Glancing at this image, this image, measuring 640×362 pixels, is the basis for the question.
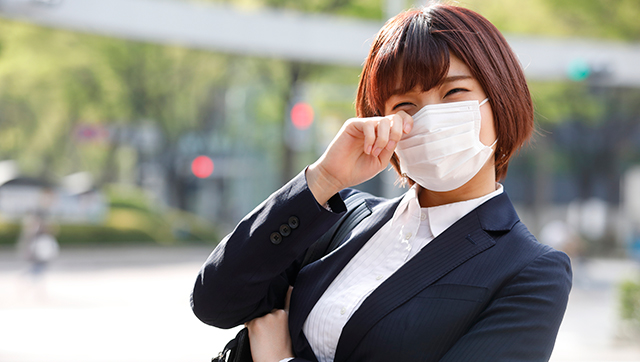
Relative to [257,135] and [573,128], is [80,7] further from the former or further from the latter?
[573,128]

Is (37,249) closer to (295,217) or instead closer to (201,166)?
(295,217)

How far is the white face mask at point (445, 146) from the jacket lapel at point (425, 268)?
0.12 meters

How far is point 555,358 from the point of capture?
6082mm

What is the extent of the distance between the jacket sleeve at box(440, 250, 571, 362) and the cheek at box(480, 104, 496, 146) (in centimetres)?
33

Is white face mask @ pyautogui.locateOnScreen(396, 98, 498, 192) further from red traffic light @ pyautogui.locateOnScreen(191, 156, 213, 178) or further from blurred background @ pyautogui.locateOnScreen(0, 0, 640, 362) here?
red traffic light @ pyautogui.locateOnScreen(191, 156, 213, 178)

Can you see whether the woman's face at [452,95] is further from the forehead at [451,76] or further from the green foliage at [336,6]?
the green foliage at [336,6]

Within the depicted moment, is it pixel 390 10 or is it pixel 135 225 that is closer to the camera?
pixel 390 10

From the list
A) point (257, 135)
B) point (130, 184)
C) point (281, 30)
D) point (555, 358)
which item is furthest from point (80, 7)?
point (130, 184)

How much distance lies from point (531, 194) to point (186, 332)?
43.1 feet

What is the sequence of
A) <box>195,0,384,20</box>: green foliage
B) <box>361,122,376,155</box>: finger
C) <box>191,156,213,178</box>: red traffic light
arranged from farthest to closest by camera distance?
<box>191,156,213,178</box>: red traffic light → <box>195,0,384,20</box>: green foliage → <box>361,122,376,155</box>: finger

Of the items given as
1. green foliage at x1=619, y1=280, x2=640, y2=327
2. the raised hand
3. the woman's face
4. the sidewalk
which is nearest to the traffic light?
the sidewalk

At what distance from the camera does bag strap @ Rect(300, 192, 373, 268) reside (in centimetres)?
167

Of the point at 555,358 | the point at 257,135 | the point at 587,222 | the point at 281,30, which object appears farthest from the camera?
Result: the point at 257,135

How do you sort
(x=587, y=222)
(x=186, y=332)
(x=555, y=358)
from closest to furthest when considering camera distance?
(x=555, y=358) → (x=186, y=332) → (x=587, y=222)
